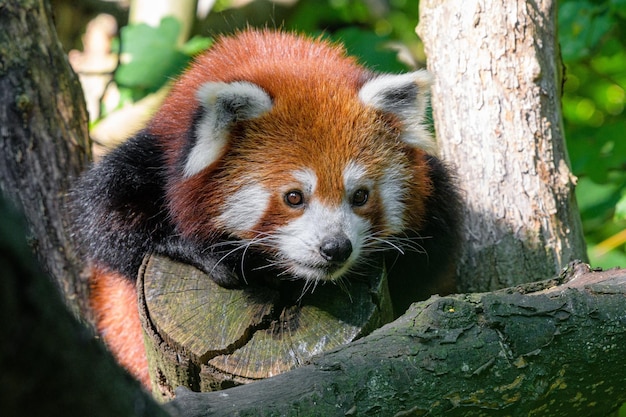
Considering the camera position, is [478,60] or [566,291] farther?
[478,60]

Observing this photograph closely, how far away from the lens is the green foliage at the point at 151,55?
507 centimetres

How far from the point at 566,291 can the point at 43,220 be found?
271 cm

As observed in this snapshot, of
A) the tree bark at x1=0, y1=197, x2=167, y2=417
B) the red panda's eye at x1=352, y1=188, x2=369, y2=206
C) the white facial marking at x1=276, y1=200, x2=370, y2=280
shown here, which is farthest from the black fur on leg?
the tree bark at x1=0, y1=197, x2=167, y2=417

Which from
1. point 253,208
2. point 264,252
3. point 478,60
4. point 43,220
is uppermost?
point 478,60

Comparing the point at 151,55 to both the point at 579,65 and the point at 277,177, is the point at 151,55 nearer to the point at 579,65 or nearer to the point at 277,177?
the point at 277,177

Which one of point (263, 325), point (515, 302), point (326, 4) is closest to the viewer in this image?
point (515, 302)

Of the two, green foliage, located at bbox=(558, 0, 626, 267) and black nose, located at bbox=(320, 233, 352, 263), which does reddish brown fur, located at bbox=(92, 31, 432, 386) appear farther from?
green foliage, located at bbox=(558, 0, 626, 267)

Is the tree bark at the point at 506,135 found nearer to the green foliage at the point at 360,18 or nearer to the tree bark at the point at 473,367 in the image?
the tree bark at the point at 473,367

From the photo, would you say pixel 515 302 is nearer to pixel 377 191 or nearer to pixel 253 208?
pixel 377 191

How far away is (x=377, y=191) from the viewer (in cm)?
324

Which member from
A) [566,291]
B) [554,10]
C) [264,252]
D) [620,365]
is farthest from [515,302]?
[554,10]

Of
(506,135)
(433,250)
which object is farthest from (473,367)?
(506,135)

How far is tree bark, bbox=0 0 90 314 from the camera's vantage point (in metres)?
3.83

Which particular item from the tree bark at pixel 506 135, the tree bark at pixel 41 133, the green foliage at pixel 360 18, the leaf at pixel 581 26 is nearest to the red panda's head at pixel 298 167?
the tree bark at pixel 506 135
